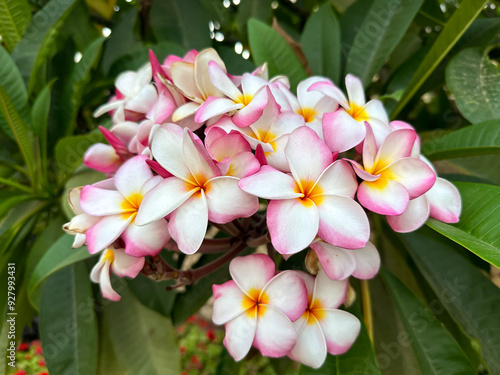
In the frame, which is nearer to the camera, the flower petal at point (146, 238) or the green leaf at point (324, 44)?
the flower petal at point (146, 238)

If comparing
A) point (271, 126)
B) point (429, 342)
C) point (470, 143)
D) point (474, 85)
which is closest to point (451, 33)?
point (474, 85)

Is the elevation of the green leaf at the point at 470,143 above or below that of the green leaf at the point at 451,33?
below

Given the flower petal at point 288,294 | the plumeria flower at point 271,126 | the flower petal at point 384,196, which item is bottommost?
the flower petal at point 288,294

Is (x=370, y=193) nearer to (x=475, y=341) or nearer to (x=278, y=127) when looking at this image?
(x=278, y=127)

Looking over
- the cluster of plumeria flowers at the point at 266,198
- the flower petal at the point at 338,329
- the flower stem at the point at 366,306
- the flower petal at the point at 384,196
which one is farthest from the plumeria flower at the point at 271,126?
the flower stem at the point at 366,306

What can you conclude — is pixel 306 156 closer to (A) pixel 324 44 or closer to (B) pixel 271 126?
(B) pixel 271 126

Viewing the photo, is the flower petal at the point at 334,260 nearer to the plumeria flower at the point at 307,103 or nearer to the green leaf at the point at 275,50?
the plumeria flower at the point at 307,103

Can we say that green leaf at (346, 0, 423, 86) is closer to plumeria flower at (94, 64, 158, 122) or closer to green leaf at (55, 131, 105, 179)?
plumeria flower at (94, 64, 158, 122)

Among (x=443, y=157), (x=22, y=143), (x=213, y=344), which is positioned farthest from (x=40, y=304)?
(x=213, y=344)
